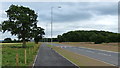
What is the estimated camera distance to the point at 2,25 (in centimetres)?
5509

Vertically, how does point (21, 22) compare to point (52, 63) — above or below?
above

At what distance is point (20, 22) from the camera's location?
5447 cm

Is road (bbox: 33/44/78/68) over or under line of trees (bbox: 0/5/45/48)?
under

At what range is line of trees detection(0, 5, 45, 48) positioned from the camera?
5441 centimetres

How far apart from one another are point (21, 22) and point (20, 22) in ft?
0.96

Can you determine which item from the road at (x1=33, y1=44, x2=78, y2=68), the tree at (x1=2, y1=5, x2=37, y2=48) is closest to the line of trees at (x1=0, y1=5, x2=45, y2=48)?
the tree at (x1=2, y1=5, x2=37, y2=48)

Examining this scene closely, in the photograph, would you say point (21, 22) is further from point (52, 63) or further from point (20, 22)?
point (52, 63)

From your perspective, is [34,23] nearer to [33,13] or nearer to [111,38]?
[33,13]

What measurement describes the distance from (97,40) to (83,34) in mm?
66315

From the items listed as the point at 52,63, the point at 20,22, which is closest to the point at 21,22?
the point at 20,22

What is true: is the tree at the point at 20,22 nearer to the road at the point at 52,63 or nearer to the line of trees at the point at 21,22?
the line of trees at the point at 21,22

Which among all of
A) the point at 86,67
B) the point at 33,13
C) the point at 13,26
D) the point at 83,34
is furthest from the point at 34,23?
the point at 83,34

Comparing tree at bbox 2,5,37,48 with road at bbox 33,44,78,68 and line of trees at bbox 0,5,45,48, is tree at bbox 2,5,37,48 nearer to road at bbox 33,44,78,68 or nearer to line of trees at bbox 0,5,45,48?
line of trees at bbox 0,5,45,48

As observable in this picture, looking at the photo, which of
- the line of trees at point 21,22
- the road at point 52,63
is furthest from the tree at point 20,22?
the road at point 52,63
